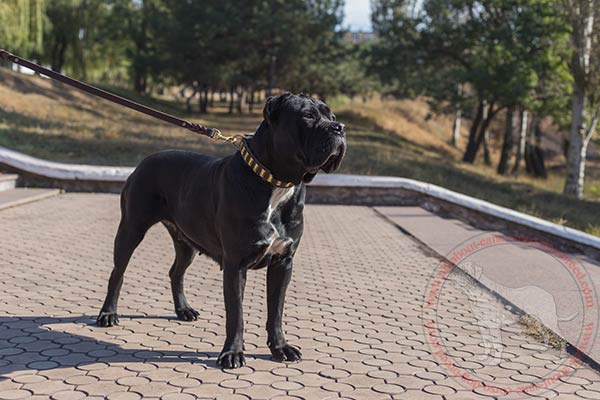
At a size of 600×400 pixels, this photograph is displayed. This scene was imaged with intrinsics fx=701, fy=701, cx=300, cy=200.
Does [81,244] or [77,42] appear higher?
[77,42]

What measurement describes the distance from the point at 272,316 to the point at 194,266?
3.25 metres

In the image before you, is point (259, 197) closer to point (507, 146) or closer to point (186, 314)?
point (186, 314)

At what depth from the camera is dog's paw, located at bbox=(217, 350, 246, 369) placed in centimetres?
407

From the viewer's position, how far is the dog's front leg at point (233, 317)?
4035 mm

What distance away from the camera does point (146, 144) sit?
18.8 meters

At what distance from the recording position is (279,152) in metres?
3.88

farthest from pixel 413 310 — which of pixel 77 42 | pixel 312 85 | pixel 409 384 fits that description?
pixel 77 42

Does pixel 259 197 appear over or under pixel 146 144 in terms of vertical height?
over

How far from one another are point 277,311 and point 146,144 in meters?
15.2

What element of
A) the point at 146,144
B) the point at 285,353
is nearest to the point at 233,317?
the point at 285,353

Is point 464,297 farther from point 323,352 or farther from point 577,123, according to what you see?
point 577,123

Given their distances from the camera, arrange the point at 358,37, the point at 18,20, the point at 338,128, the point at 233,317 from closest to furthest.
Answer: the point at 338,128
the point at 233,317
the point at 18,20
the point at 358,37

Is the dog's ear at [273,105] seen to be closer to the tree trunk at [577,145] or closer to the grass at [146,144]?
the grass at [146,144]

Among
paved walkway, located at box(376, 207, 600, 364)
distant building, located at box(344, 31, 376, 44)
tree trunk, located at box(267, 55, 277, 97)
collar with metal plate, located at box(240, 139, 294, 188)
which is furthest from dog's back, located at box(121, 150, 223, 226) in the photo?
distant building, located at box(344, 31, 376, 44)
